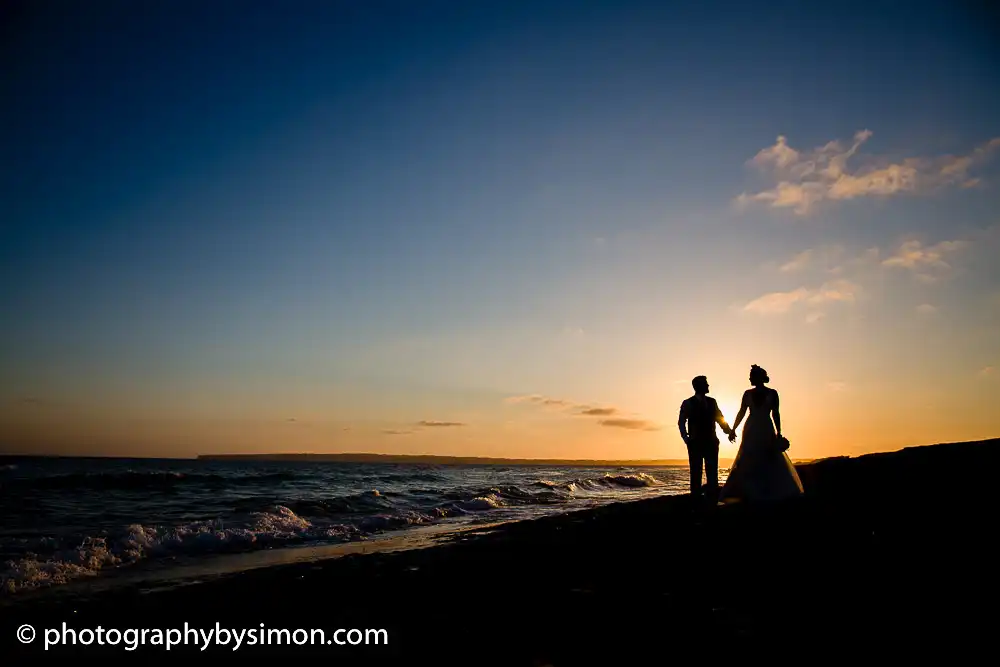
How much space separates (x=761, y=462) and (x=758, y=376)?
5.07 ft

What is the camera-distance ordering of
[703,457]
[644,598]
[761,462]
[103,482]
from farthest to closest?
[103,482] → [703,457] → [761,462] → [644,598]

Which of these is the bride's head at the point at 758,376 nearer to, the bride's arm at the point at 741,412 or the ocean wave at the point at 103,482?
the bride's arm at the point at 741,412

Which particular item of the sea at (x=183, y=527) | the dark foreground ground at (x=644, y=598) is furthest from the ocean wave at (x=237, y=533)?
the dark foreground ground at (x=644, y=598)

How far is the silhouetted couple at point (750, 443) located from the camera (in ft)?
30.7

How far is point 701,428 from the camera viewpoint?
10289 millimetres

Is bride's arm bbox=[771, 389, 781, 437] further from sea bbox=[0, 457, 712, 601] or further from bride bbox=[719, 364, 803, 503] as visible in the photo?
sea bbox=[0, 457, 712, 601]

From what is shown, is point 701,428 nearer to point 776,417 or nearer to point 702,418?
point 702,418

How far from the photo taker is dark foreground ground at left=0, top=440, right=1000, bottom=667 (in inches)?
140

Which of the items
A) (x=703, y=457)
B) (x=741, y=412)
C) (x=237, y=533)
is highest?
(x=741, y=412)

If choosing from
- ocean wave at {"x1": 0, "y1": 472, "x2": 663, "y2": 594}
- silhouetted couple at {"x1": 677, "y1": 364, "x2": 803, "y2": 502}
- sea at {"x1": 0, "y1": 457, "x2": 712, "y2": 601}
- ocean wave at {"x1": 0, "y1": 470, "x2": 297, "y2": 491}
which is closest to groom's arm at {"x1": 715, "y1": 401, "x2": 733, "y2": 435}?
silhouetted couple at {"x1": 677, "y1": 364, "x2": 803, "y2": 502}

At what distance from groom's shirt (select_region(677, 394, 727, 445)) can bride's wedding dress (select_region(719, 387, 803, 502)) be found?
528 mm

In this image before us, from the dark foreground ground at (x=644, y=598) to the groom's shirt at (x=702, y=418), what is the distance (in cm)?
157

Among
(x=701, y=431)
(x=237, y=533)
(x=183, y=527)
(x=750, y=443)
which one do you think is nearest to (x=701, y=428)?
(x=701, y=431)

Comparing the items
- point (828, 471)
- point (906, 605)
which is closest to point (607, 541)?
point (906, 605)
